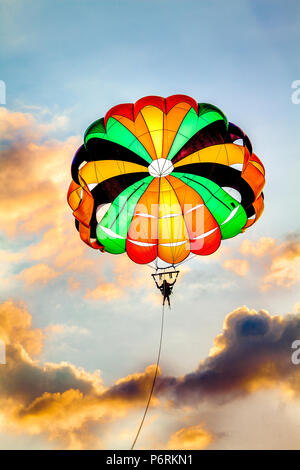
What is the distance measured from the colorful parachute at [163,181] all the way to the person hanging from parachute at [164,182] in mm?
34

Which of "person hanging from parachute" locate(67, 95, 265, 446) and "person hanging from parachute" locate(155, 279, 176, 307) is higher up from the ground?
"person hanging from parachute" locate(67, 95, 265, 446)

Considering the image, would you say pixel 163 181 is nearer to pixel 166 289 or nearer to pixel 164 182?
pixel 164 182

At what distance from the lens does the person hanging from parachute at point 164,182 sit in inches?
499

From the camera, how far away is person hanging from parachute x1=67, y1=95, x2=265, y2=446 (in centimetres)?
1267

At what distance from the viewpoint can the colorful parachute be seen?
1267 cm

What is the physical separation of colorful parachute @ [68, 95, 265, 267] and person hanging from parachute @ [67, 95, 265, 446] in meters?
0.03

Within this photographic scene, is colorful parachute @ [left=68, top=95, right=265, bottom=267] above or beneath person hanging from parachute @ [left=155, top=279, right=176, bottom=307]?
above

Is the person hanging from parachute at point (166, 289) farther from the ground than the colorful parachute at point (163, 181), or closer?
closer

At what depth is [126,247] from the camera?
44.5 ft

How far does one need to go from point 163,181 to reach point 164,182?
0.05 metres

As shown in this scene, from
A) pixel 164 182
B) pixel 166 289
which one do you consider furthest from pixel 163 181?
pixel 166 289
